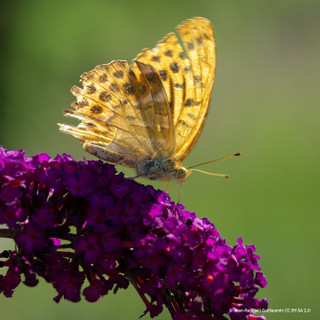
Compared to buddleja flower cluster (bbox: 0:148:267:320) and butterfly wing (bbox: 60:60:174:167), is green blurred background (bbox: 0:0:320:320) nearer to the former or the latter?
butterfly wing (bbox: 60:60:174:167)

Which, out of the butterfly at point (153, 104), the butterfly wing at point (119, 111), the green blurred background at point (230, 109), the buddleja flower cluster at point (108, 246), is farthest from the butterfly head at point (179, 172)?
the green blurred background at point (230, 109)

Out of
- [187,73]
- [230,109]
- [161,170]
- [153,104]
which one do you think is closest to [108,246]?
[161,170]

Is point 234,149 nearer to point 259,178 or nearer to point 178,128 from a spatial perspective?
point 259,178

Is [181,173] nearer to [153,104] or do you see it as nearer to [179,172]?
[179,172]

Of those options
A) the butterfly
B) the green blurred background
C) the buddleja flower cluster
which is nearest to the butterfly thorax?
the butterfly

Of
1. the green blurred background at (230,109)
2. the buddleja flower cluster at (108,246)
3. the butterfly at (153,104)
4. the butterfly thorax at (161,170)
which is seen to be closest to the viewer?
the buddleja flower cluster at (108,246)

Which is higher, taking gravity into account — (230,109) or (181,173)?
(181,173)

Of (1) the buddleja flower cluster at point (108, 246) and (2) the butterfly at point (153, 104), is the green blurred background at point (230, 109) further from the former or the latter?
(1) the buddleja flower cluster at point (108, 246)
